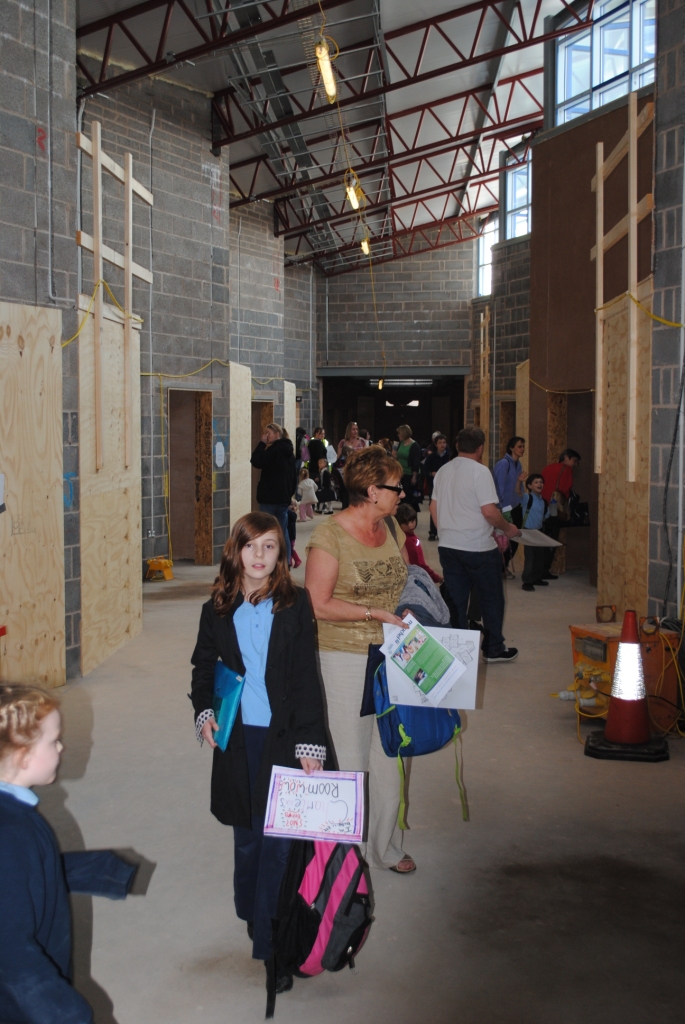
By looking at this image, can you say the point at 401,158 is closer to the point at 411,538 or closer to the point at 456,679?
the point at 411,538

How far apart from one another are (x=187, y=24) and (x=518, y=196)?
9.63m

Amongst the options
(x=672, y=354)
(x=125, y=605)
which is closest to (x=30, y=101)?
(x=125, y=605)

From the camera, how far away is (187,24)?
10648 millimetres

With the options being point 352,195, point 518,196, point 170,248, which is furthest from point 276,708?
point 518,196

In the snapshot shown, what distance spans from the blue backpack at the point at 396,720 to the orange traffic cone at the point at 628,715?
5.92 feet

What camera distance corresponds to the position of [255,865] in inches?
123

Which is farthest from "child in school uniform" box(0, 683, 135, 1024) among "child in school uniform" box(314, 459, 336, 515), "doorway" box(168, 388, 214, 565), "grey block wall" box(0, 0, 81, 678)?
"child in school uniform" box(314, 459, 336, 515)

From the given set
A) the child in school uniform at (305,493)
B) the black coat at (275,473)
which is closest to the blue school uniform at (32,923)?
the black coat at (275,473)

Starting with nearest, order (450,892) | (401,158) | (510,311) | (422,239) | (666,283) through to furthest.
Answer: (450,892), (666,283), (510,311), (401,158), (422,239)

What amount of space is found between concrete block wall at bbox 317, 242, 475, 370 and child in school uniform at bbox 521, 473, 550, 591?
15.6m

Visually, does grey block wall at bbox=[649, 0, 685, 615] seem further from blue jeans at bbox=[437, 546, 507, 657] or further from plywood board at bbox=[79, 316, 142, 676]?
plywood board at bbox=[79, 316, 142, 676]

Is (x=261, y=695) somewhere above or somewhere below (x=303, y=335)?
below

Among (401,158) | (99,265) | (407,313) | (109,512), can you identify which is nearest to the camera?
(99,265)

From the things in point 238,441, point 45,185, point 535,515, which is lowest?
point 535,515
